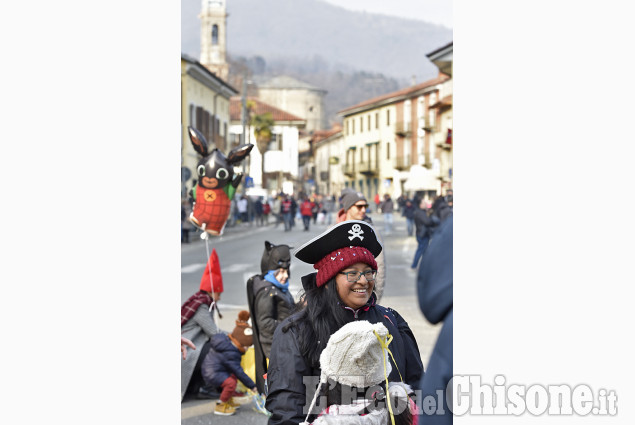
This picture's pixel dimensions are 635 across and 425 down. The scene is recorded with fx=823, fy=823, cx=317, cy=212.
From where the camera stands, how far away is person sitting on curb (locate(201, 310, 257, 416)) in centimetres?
650

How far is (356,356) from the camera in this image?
2676 millimetres

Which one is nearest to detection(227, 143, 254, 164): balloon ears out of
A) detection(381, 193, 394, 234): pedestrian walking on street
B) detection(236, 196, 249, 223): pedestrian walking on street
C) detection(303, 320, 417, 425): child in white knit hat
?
detection(303, 320, 417, 425): child in white knit hat

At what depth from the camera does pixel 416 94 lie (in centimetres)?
6025

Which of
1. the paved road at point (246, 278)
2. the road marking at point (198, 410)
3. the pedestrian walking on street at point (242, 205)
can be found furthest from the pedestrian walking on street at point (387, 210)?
the road marking at point (198, 410)

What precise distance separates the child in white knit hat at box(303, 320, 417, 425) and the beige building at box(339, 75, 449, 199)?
1948 inches

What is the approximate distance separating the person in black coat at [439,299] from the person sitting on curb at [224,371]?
476cm

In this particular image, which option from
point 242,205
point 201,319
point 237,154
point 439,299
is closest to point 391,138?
point 242,205

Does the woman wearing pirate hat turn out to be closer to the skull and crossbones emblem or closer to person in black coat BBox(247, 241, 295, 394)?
the skull and crossbones emblem

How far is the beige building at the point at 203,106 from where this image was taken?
1321 inches

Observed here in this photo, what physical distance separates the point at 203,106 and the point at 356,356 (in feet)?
119

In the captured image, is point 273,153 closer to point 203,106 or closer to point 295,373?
point 203,106
